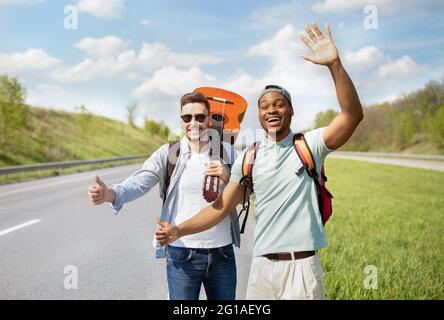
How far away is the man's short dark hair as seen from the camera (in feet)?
8.54

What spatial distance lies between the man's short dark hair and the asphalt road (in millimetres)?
2954

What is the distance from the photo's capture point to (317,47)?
226 centimetres

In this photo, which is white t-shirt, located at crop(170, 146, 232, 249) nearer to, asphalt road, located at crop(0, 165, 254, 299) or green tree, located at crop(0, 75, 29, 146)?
asphalt road, located at crop(0, 165, 254, 299)

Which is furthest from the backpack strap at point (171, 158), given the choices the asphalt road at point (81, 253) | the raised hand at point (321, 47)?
the asphalt road at point (81, 253)

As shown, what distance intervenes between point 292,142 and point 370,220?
27.7 feet

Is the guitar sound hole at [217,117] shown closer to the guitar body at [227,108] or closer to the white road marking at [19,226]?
the guitar body at [227,108]

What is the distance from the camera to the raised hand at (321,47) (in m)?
2.21

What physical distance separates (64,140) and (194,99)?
65.0 meters

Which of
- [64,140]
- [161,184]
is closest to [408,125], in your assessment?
[64,140]

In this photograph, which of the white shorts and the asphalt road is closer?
the white shorts

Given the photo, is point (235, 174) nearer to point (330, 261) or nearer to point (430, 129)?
point (330, 261)

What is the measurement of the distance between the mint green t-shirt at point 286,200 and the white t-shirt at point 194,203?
449 mm

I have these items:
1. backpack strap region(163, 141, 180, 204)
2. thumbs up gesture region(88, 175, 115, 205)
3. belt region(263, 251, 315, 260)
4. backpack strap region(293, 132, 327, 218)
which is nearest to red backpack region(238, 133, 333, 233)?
backpack strap region(293, 132, 327, 218)
